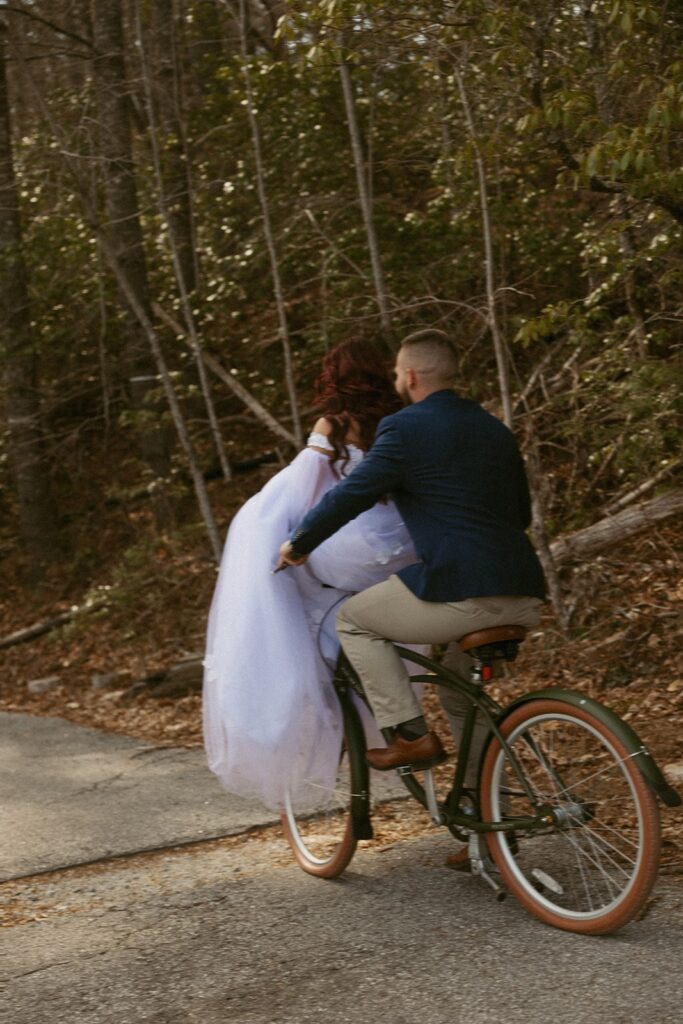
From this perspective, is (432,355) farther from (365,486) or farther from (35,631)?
(35,631)

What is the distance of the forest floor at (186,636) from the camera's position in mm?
7865

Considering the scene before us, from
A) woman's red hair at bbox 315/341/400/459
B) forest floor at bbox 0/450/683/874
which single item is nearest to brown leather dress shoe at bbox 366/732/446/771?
forest floor at bbox 0/450/683/874

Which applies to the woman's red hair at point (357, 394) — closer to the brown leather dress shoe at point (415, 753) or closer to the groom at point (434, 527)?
the groom at point (434, 527)

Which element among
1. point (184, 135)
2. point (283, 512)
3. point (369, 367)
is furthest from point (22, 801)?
point (184, 135)

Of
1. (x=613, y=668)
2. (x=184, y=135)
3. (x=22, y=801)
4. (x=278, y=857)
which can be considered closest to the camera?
(x=278, y=857)

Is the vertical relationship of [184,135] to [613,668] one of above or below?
above

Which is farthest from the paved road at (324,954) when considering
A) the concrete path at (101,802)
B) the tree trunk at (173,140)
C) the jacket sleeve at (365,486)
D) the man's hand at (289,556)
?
the tree trunk at (173,140)

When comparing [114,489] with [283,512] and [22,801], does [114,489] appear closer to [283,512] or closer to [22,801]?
[22,801]

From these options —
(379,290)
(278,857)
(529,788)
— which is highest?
(379,290)

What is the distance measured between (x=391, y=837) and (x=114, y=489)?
30.2ft

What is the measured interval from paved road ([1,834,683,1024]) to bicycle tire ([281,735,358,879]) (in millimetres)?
72

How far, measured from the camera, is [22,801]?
7.10 m

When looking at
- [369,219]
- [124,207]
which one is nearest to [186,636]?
[369,219]

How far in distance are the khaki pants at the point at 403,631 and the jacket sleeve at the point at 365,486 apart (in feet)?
1.06
